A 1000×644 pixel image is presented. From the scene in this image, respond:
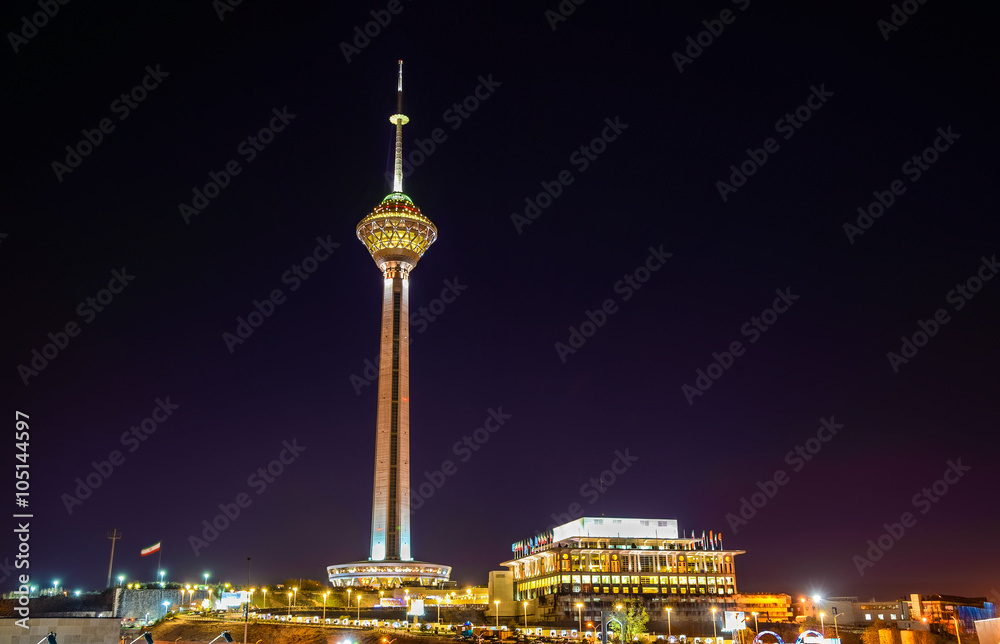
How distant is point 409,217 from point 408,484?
6835cm

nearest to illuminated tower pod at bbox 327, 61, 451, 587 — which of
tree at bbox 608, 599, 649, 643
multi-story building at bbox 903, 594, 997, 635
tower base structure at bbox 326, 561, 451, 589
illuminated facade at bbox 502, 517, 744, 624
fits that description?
tower base structure at bbox 326, 561, 451, 589

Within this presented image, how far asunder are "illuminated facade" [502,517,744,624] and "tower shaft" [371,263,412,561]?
32.6m

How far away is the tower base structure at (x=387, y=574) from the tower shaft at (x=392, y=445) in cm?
242

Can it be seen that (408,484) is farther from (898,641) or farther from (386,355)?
(898,641)

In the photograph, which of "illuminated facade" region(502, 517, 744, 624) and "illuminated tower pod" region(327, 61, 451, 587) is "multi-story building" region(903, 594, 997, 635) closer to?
"illuminated facade" region(502, 517, 744, 624)

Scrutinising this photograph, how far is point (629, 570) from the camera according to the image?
170m

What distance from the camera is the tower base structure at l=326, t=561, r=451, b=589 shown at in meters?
167

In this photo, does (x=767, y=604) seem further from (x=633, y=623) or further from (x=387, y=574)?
(x=387, y=574)

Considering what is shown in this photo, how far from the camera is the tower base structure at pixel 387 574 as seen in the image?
167m

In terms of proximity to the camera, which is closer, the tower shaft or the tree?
the tree

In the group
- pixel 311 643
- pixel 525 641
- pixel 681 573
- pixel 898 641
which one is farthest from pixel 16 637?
pixel 681 573

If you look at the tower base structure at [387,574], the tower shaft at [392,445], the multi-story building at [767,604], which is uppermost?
the tower shaft at [392,445]

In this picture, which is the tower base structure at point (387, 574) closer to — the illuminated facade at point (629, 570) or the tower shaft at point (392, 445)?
the tower shaft at point (392, 445)

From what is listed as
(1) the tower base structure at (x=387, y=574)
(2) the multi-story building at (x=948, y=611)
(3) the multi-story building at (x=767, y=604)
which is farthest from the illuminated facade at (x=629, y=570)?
(2) the multi-story building at (x=948, y=611)
